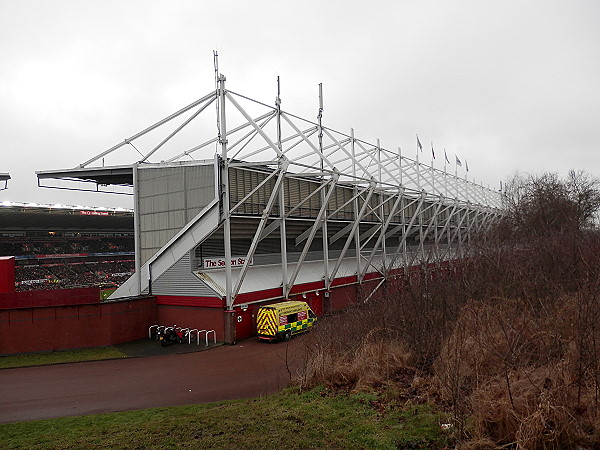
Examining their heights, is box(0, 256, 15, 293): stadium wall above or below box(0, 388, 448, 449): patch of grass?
above

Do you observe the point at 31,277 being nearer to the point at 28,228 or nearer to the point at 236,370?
the point at 28,228

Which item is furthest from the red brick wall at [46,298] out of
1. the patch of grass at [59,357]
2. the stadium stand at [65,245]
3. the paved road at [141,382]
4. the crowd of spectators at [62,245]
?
the crowd of spectators at [62,245]

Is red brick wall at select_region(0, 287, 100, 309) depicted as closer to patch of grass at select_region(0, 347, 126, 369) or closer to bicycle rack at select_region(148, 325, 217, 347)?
patch of grass at select_region(0, 347, 126, 369)

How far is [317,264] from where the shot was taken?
32562 millimetres

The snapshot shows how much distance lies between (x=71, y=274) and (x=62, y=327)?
117 feet

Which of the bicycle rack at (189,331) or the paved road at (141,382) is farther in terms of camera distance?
the bicycle rack at (189,331)

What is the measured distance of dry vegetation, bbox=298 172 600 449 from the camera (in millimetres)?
6461

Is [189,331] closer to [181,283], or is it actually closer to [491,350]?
[181,283]

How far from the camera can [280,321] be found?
21.5 meters

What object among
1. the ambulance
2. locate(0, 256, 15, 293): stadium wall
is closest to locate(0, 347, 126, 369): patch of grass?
locate(0, 256, 15, 293): stadium wall

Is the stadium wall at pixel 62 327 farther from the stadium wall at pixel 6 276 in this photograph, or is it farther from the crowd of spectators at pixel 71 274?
the crowd of spectators at pixel 71 274

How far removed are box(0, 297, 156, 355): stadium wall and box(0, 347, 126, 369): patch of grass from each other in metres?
0.41

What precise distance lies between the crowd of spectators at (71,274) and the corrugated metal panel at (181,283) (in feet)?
88.2

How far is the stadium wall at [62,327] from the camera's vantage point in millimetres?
20656
